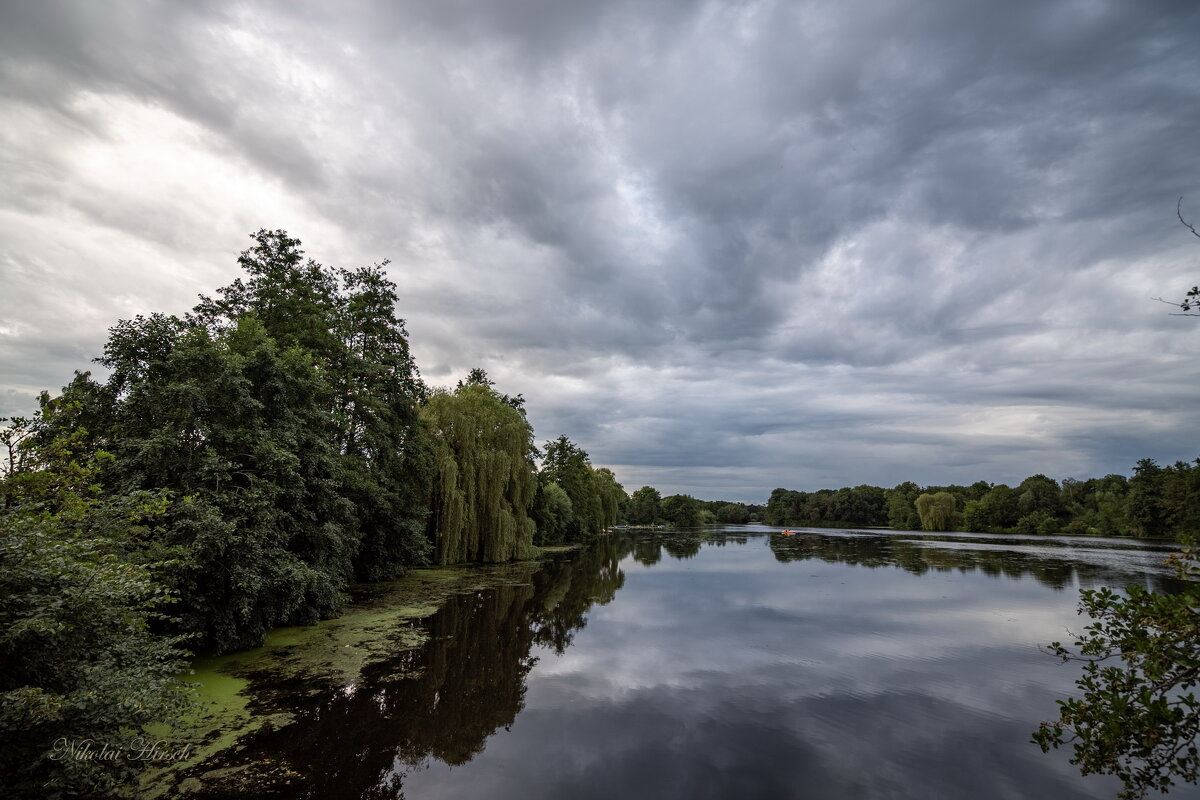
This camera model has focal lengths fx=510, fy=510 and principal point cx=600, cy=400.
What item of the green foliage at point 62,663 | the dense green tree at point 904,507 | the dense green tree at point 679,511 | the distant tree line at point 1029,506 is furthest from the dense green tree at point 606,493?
the dense green tree at point 904,507

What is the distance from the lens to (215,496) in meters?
Answer: 9.74

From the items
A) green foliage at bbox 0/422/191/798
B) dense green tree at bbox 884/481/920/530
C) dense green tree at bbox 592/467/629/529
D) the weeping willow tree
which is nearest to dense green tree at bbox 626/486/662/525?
dense green tree at bbox 884/481/920/530

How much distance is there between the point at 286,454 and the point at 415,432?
11059 mm

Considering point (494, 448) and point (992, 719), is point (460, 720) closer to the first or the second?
point (992, 719)

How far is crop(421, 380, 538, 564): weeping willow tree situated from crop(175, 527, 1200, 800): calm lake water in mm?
6865

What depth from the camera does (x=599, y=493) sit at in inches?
2269

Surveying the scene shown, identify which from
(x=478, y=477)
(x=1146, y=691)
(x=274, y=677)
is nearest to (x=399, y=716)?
(x=274, y=677)

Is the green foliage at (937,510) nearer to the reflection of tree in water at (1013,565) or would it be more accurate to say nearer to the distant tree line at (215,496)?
the reflection of tree in water at (1013,565)

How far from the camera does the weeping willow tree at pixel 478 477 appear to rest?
81.5ft

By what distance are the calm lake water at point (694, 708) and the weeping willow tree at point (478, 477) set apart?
6865 mm

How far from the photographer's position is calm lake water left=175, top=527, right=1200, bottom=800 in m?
6.69

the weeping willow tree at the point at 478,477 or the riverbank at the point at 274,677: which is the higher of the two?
the weeping willow tree at the point at 478,477

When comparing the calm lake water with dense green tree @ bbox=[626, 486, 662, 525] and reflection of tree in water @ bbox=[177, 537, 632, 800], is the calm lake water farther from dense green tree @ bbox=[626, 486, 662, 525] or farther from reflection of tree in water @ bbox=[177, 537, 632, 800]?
dense green tree @ bbox=[626, 486, 662, 525]

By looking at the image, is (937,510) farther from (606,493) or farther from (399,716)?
(399,716)
